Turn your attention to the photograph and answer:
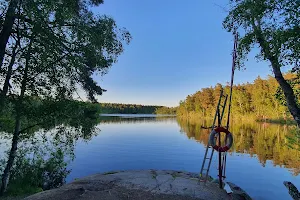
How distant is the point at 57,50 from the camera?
6250 mm

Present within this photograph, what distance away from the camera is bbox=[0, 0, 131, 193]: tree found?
19.3 ft

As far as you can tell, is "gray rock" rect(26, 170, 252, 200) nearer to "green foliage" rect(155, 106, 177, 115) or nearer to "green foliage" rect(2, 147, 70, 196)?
"green foliage" rect(2, 147, 70, 196)

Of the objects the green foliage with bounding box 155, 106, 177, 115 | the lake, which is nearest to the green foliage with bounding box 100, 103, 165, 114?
the green foliage with bounding box 155, 106, 177, 115

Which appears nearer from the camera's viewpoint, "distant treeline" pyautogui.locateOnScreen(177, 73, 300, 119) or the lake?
the lake

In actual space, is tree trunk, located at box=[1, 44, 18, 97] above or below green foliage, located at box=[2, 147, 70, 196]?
above

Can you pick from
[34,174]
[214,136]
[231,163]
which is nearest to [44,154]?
[34,174]

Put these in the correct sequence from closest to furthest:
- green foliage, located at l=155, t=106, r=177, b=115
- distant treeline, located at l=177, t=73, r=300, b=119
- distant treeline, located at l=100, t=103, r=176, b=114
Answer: distant treeline, located at l=177, t=73, r=300, b=119 → distant treeline, located at l=100, t=103, r=176, b=114 → green foliage, located at l=155, t=106, r=177, b=115

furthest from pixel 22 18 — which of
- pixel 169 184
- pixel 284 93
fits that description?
pixel 284 93

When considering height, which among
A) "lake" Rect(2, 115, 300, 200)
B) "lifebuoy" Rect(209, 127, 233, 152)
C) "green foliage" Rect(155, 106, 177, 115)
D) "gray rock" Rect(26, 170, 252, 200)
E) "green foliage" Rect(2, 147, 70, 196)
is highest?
"green foliage" Rect(155, 106, 177, 115)

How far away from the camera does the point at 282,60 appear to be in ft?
20.3

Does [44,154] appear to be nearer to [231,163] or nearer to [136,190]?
[136,190]

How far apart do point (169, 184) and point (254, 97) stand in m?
63.2

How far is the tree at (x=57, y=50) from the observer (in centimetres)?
590

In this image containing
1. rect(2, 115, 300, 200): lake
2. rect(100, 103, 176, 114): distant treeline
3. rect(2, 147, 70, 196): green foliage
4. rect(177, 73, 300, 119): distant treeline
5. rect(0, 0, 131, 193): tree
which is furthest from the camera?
rect(100, 103, 176, 114): distant treeline
